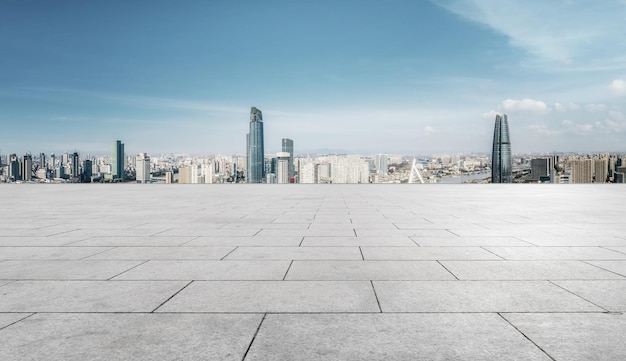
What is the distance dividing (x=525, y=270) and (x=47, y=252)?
29.2 ft

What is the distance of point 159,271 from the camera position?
22.6ft

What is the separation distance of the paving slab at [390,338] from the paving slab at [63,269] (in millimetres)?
3616

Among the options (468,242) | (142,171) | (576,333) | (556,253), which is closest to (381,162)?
(142,171)

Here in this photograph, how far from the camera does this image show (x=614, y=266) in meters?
7.16

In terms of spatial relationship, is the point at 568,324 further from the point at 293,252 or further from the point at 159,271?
the point at 159,271

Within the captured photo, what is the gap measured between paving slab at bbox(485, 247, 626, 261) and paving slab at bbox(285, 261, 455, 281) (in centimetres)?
186

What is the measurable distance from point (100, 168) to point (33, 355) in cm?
7779

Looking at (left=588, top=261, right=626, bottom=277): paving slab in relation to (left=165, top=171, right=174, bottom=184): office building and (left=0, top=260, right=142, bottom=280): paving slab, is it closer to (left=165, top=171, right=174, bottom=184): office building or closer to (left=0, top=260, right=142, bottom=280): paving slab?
(left=0, top=260, right=142, bottom=280): paving slab

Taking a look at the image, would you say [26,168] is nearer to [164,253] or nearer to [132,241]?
[132,241]

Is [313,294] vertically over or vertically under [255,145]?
under

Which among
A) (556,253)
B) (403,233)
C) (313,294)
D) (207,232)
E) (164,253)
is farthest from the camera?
(207,232)

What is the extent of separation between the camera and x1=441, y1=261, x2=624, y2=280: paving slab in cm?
647

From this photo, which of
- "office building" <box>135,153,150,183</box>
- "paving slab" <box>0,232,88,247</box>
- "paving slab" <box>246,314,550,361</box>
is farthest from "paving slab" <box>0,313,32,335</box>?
"office building" <box>135,153,150,183</box>

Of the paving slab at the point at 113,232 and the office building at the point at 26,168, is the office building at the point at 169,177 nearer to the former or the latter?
the office building at the point at 26,168
